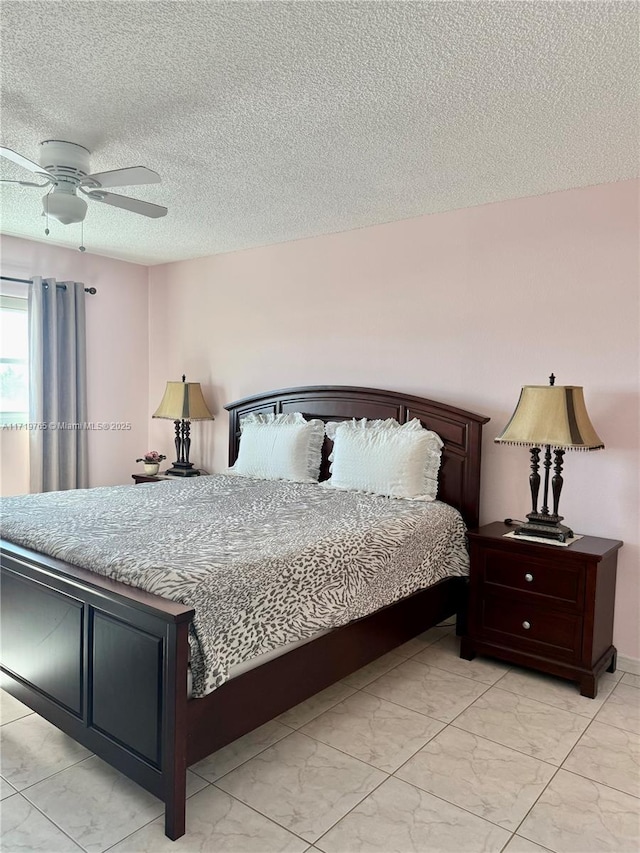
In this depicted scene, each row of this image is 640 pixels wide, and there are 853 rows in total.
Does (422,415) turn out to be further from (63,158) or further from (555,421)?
(63,158)

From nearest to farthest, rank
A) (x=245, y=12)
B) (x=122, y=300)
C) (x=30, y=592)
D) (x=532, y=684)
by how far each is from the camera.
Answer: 1. (x=245, y=12)
2. (x=30, y=592)
3. (x=532, y=684)
4. (x=122, y=300)

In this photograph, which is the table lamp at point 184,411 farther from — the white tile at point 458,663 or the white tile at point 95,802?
the white tile at point 95,802

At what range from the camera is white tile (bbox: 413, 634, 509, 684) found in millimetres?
2951

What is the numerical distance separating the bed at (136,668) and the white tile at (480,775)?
1.51 feet

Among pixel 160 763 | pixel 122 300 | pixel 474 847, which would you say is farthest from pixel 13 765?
pixel 122 300

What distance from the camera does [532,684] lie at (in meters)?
2.86

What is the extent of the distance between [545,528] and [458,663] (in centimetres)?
84

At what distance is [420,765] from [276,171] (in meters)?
2.75

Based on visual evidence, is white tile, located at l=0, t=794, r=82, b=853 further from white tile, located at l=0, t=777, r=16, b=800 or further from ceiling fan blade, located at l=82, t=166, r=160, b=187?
ceiling fan blade, located at l=82, t=166, r=160, b=187

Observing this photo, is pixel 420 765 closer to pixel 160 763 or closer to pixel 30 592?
pixel 160 763

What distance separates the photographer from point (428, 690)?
9.11 feet

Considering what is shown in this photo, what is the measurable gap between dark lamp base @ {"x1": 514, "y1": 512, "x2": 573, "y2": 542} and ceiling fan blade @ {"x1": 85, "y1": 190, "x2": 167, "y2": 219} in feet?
7.77

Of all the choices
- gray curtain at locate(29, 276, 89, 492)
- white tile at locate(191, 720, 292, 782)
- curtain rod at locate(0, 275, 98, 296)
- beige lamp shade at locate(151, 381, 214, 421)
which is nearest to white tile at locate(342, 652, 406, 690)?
white tile at locate(191, 720, 292, 782)

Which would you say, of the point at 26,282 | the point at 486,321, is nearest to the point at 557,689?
the point at 486,321
